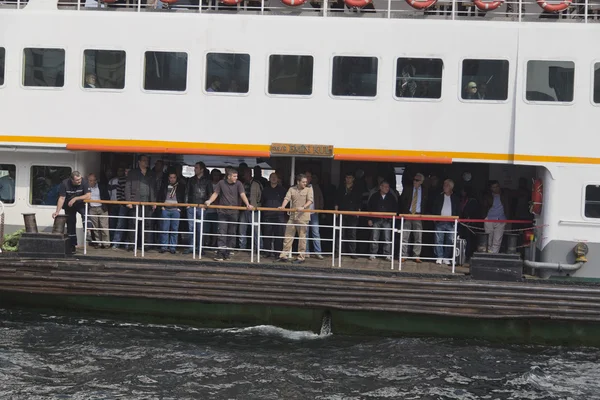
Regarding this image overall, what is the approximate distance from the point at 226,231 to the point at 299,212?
49.6 inches

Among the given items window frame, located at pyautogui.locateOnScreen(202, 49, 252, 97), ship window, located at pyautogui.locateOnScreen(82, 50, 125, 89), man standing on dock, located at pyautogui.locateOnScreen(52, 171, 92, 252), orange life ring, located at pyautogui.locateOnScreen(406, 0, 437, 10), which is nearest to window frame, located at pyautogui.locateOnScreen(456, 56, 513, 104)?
orange life ring, located at pyautogui.locateOnScreen(406, 0, 437, 10)

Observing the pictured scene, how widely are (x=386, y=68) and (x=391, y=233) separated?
2.75m

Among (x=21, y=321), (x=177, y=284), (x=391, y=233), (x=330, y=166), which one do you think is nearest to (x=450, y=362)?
(x=391, y=233)

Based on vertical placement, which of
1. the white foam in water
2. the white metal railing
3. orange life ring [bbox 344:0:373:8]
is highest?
orange life ring [bbox 344:0:373:8]

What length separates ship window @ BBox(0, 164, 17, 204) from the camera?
15.1 m

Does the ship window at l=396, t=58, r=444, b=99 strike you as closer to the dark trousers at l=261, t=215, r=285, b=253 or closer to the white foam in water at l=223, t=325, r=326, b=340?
the dark trousers at l=261, t=215, r=285, b=253

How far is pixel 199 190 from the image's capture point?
14.5 metres

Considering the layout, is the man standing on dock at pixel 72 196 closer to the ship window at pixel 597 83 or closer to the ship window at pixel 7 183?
the ship window at pixel 7 183

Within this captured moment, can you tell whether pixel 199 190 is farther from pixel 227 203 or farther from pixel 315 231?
pixel 315 231

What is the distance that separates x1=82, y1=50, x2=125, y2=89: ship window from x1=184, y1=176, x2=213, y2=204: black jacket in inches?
79.9

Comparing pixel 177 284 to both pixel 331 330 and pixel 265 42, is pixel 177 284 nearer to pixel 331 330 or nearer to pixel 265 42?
pixel 331 330

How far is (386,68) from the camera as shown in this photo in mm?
14156

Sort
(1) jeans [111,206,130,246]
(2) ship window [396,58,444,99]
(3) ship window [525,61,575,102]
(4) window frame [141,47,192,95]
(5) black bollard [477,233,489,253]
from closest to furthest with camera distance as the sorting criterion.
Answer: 1. (5) black bollard [477,233,489,253]
2. (3) ship window [525,61,575,102]
3. (2) ship window [396,58,444,99]
4. (4) window frame [141,47,192,95]
5. (1) jeans [111,206,130,246]

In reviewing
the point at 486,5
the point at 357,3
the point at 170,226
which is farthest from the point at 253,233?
the point at 486,5
